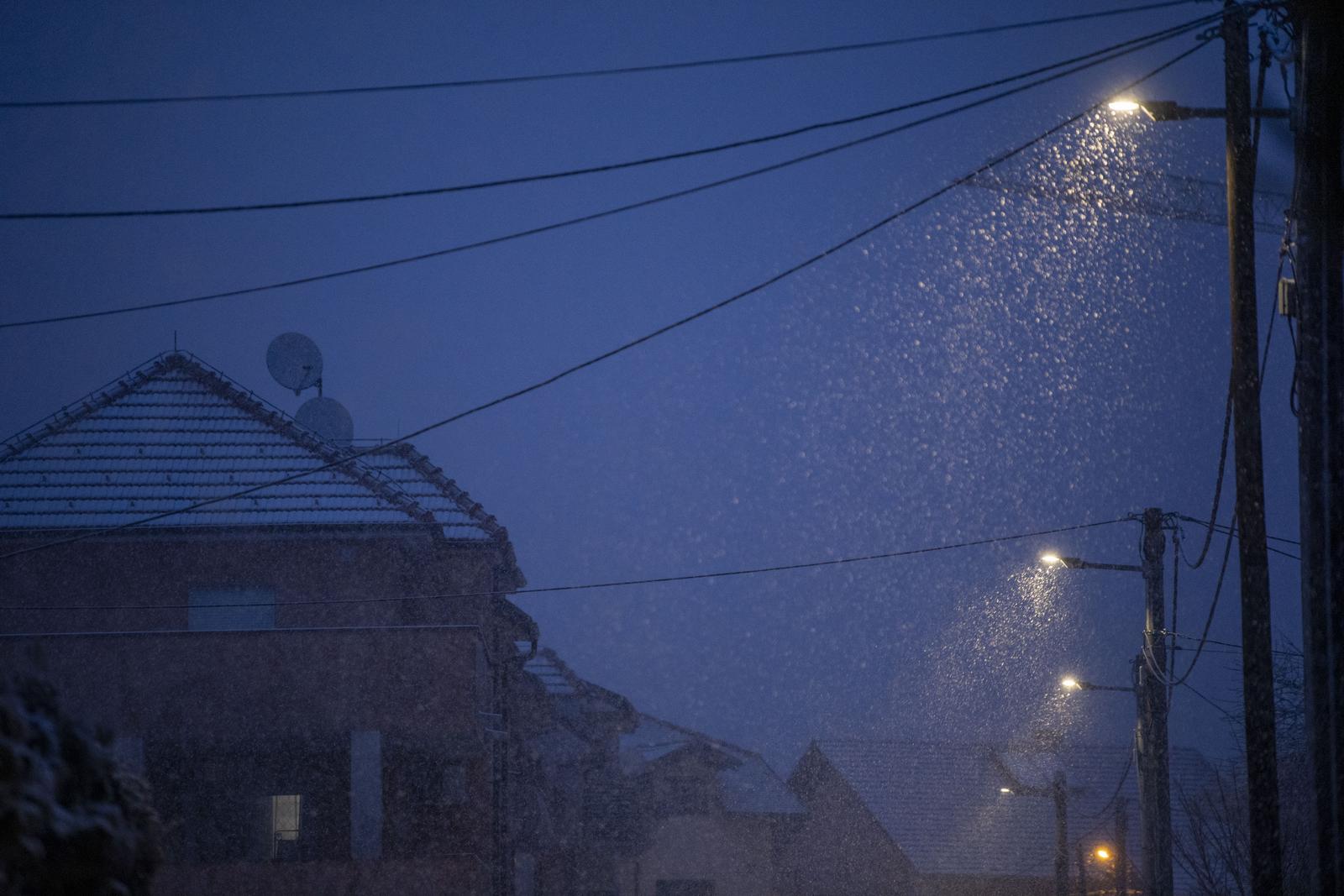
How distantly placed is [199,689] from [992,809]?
30947mm

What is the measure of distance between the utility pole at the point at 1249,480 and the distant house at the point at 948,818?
26477 mm

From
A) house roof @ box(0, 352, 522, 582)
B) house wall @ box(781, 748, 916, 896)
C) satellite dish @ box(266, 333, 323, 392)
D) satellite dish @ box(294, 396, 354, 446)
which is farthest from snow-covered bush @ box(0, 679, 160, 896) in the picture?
house wall @ box(781, 748, 916, 896)

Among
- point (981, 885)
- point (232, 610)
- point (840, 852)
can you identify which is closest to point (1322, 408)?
point (232, 610)

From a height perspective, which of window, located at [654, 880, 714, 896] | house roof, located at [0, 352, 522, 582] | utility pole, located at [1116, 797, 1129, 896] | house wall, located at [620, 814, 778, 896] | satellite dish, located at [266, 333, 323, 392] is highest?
satellite dish, located at [266, 333, 323, 392]

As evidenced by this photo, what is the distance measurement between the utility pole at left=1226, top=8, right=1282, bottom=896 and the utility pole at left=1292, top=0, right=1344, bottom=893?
188 centimetres

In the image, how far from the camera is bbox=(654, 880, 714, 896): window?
1411 inches

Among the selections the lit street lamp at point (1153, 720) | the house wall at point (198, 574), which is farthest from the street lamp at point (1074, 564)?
the house wall at point (198, 574)

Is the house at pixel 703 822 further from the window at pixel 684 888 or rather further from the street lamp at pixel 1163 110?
the street lamp at pixel 1163 110

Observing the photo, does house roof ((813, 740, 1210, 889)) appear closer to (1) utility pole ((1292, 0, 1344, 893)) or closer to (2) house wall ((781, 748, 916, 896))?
(2) house wall ((781, 748, 916, 896))

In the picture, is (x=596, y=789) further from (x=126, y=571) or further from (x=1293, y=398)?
(x=1293, y=398)

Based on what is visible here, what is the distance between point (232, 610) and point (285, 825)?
3.43m

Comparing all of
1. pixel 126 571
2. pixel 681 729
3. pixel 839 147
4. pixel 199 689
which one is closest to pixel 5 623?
pixel 126 571

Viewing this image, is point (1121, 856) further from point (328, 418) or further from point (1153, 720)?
point (328, 418)

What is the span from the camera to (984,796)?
43.2 metres
